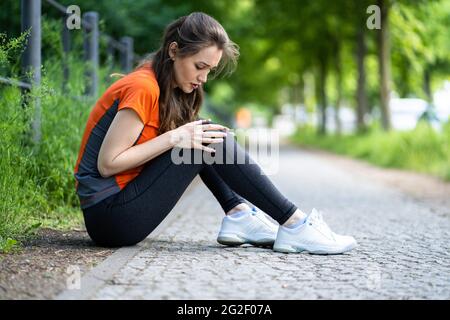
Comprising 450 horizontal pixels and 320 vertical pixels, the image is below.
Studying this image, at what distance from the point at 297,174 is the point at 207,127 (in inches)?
336

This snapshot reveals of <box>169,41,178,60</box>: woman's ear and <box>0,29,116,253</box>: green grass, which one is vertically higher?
<box>169,41,178,60</box>: woman's ear

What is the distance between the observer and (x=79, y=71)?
6.82 m

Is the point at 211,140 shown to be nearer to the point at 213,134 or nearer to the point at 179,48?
the point at 213,134

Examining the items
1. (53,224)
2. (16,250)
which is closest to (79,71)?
(53,224)

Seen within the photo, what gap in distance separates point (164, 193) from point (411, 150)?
10.2 metres

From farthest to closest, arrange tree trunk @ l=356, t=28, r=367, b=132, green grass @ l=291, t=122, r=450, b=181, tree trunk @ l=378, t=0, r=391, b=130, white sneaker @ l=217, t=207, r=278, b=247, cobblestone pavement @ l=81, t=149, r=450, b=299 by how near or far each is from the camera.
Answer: tree trunk @ l=356, t=28, r=367, b=132 < tree trunk @ l=378, t=0, r=391, b=130 < green grass @ l=291, t=122, r=450, b=181 < white sneaker @ l=217, t=207, r=278, b=247 < cobblestone pavement @ l=81, t=149, r=450, b=299

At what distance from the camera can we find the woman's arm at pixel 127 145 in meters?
4.05

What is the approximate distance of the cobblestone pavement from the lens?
336cm

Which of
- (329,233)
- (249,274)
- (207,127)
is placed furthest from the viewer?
(329,233)

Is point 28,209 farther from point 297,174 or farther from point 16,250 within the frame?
point 297,174

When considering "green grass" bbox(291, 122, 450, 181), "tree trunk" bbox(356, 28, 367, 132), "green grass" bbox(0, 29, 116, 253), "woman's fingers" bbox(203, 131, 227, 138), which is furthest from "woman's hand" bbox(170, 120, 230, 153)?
"tree trunk" bbox(356, 28, 367, 132)
